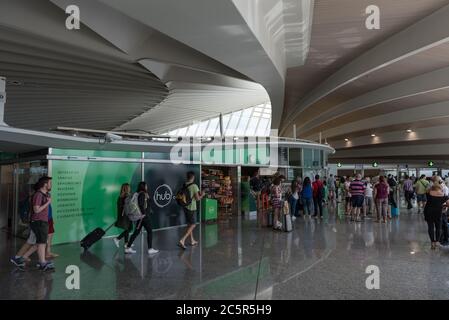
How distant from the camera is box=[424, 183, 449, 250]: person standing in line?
750 cm

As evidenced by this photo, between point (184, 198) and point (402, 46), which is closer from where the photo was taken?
point (184, 198)

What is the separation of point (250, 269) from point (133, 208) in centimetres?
295

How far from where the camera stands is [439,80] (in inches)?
588

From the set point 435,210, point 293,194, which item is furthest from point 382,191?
point 435,210

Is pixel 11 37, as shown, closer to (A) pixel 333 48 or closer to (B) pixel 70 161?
(B) pixel 70 161

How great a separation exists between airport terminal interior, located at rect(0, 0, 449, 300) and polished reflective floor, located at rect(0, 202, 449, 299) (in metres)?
0.05

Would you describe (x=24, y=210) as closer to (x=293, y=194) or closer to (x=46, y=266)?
(x=46, y=266)

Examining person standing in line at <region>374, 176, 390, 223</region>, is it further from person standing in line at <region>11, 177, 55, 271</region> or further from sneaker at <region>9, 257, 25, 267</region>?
sneaker at <region>9, 257, 25, 267</region>

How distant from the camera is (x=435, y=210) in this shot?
297 inches

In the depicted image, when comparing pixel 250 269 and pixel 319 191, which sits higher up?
pixel 319 191

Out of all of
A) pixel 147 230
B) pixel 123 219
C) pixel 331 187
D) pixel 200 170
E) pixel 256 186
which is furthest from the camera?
pixel 331 187

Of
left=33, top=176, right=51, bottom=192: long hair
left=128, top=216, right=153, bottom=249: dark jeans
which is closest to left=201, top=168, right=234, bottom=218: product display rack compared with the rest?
left=128, top=216, right=153, bottom=249: dark jeans

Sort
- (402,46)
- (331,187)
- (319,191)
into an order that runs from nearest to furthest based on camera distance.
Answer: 1. (402,46)
2. (319,191)
3. (331,187)
